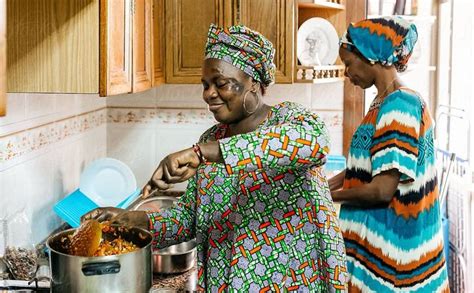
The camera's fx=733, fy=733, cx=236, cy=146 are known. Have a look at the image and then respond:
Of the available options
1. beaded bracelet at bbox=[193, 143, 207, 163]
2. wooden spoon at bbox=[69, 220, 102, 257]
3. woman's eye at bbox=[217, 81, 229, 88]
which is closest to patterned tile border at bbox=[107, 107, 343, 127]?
woman's eye at bbox=[217, 81, 229, 88]

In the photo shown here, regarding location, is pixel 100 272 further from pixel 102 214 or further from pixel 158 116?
pixel 158 116

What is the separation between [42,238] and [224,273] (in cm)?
96

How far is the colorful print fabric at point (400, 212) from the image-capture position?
240cm

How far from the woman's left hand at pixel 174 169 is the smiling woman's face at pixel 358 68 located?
1.18 m

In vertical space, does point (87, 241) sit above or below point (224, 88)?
below

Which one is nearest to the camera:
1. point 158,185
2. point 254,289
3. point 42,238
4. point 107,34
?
point 158,185

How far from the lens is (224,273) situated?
1.96 metres

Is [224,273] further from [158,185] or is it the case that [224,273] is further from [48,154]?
[48,154]

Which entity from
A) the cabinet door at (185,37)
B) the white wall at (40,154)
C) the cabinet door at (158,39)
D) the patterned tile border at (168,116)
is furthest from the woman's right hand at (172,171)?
the patterned tile border at (168,116)

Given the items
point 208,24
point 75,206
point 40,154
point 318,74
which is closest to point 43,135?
point 40,154

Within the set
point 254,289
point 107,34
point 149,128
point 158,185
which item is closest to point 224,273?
point 254,289

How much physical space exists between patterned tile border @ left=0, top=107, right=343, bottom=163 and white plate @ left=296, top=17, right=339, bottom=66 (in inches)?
13.6

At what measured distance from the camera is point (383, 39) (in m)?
2.47

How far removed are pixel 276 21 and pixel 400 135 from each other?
968 millimetres
